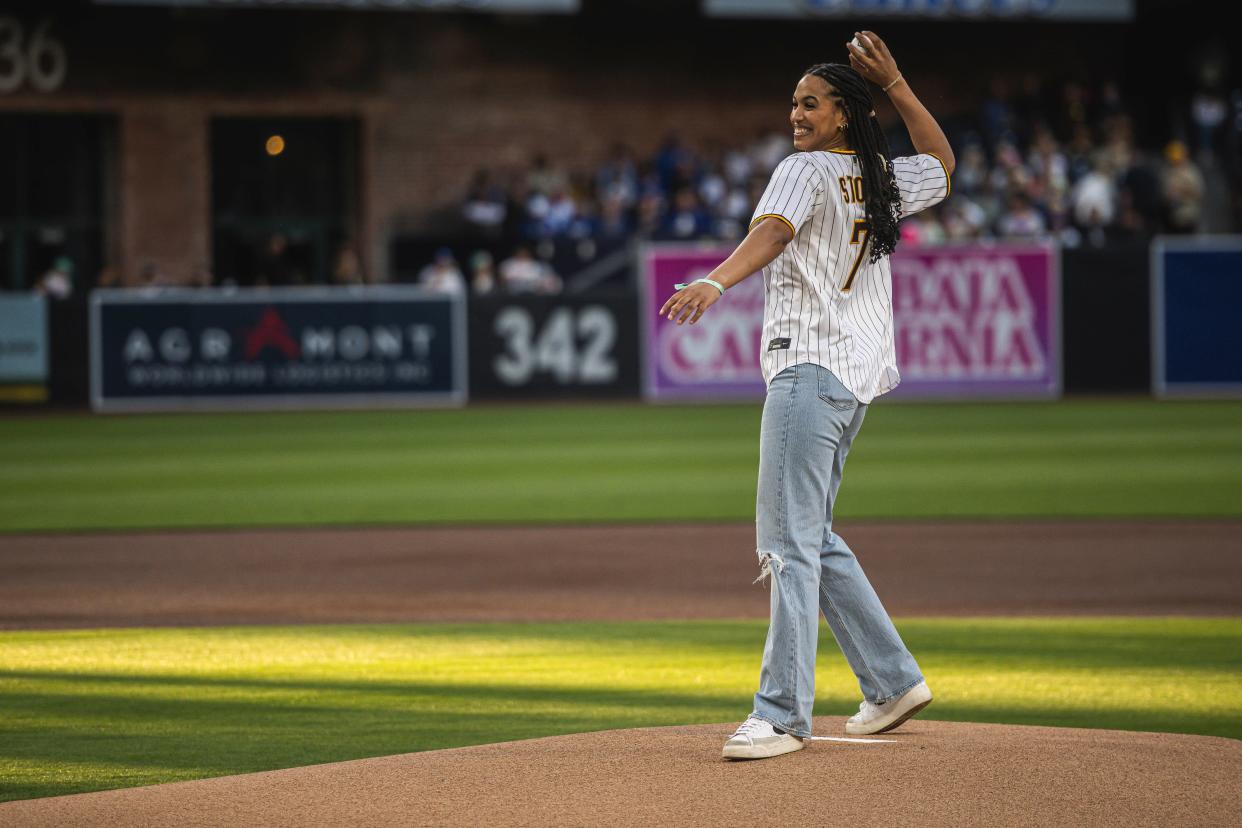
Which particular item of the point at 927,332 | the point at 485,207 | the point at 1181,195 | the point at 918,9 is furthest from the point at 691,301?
the point at 918,9

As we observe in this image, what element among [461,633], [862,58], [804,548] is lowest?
[461,633]

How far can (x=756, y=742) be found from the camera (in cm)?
493

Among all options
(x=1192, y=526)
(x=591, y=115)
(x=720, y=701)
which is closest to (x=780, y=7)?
(x=591, y=115)

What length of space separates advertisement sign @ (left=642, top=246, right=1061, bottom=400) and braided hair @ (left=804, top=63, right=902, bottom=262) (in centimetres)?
1862

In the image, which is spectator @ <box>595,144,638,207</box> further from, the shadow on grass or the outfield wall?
the shadow on grass

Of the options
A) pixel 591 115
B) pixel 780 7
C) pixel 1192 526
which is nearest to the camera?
pixel 1192 526

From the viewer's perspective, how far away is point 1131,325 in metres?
24.2

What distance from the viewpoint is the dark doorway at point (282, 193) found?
32344mm

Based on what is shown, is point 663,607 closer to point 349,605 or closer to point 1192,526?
point 349,605

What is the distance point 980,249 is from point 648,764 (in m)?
20.1

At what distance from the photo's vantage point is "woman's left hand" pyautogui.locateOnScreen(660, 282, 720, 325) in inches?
184

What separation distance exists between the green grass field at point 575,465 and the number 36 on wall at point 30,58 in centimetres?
994

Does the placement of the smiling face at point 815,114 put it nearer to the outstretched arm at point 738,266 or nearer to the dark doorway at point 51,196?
the outstretched arm at point 738,266

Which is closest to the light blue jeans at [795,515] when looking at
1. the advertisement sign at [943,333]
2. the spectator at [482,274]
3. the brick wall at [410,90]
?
the advertisement sign at [943,333]
